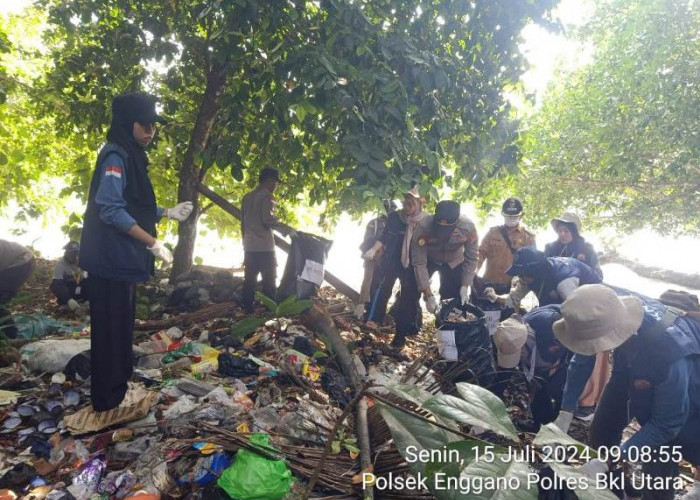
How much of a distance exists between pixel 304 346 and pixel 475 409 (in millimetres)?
3081

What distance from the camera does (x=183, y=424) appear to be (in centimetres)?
241

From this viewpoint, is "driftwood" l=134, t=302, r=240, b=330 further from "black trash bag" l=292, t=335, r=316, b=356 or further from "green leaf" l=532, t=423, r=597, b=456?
"green leaf" l=532, t=423, r=597, b=456

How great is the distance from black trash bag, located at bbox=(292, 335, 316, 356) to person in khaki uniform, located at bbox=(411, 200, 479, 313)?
1.38 meters

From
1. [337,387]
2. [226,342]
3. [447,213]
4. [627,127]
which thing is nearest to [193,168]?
[226,342]

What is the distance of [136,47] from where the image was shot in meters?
4.25

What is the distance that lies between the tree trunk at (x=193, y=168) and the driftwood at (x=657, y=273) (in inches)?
484

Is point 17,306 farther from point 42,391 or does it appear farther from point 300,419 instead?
point 300,419

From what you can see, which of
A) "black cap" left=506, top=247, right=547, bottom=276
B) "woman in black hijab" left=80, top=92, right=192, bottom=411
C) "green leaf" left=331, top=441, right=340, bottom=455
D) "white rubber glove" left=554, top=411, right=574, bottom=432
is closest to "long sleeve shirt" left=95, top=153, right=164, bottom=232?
"woman in black hijab" left=80, top=92, right=192, bottom=411

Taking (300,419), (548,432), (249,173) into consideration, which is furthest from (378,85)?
(249,173)

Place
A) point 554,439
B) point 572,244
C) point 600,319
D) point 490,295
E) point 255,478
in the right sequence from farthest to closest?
point 490,295 → point 572,244 → point 600,319 → point 255,478 → point 554,439

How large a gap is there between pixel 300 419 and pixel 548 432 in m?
1.87

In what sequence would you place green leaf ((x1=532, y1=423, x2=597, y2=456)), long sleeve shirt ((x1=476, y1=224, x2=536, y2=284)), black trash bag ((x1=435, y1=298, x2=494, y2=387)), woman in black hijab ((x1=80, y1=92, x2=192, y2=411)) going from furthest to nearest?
1. long sleeve shirt ((x1=476, y1=224, x2=536, y2=284))
2. black trash bag ((x1=435, y1=298, x2=494, y2=387))
3. woman in black hijab ((x1=80, y1=92, x2=192, y2=411))
4. green leaf ((x1=532, y1=423, x2=597, y2=456))

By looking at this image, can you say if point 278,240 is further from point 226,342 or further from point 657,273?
point 657,273

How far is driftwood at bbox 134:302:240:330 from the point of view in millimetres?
4566
